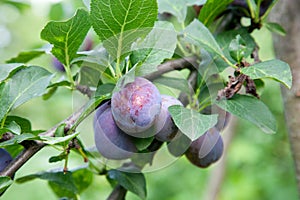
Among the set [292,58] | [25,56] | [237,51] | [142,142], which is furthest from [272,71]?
[25,56]

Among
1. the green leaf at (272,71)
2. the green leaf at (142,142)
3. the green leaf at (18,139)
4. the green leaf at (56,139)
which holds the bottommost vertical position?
the green leaf at (142,142)

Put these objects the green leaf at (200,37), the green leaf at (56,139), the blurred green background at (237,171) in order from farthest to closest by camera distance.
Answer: the blurred green background at (237,171), the green leaf at (200,37), the green leaf at (56,139)

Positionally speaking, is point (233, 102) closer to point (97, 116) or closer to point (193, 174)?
point (97, 116)

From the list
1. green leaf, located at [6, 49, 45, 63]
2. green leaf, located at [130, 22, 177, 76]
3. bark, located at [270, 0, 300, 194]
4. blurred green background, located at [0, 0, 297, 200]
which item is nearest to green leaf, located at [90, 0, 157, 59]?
green leaf, located at [130, 22, 177, 76]

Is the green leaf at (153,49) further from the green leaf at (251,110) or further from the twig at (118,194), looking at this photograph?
the twig at (118,194)

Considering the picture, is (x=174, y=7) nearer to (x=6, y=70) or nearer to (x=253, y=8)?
(x=253, y=8)

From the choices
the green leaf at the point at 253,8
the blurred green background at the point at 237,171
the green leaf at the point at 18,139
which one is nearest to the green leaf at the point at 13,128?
the green leaf at the point at 18,139

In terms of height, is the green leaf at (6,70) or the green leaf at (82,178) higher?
the green leaf at (6,70)

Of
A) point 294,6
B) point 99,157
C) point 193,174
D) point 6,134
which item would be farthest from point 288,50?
point 193,174
